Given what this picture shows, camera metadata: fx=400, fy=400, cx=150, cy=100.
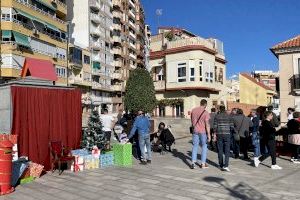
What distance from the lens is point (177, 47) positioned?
150 feet

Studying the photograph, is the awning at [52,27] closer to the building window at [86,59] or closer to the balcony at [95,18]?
the building window at [86,59]

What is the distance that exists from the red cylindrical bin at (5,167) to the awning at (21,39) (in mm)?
37627

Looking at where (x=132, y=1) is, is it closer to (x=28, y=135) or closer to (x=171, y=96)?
(x=171, y=96)

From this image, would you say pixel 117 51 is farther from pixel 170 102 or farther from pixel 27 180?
pixel 27 180

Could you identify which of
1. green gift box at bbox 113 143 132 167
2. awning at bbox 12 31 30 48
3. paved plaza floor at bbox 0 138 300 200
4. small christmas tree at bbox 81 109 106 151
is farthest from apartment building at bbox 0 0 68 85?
paved plaza floor at bbox 0 138 300 200

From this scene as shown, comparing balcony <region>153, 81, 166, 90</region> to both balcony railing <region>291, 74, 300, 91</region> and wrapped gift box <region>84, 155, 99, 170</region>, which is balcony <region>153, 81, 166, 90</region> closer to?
balcony railing <region>291, 74, 300, 91</region>

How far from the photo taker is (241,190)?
884cm

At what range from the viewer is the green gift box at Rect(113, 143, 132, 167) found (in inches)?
489

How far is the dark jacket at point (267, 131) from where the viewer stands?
38.7ft

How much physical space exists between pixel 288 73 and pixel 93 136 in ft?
61.9

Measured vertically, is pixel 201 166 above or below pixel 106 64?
below

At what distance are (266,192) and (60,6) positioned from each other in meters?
53.0

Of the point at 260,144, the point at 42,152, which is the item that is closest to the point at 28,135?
the point at 42,152

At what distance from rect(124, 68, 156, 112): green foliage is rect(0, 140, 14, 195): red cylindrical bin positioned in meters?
38.7
